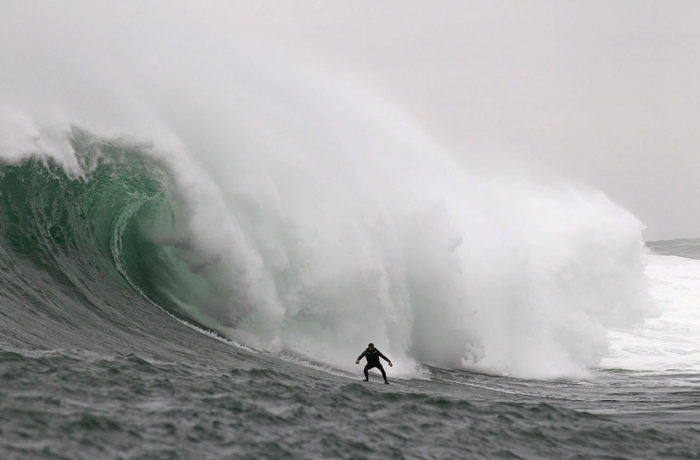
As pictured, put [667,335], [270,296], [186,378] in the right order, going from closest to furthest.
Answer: [186,378], [270,296], [667,335]

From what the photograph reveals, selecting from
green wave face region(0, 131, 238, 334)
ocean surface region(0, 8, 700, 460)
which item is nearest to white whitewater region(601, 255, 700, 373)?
ocean surface region(0, 8, 700, 460)

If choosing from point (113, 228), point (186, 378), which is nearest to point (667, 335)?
point (113, 228)

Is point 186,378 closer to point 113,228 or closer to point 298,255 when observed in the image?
point 113,228

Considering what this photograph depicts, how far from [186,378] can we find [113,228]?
26.8 feet

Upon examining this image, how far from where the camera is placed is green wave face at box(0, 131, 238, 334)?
660 inches

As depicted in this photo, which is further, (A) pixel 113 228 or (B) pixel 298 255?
(B) pixel 298 255

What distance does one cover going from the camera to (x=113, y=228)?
1920cm

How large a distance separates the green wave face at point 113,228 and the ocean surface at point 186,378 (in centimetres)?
4

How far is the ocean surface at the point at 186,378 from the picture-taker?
9344 millimetres

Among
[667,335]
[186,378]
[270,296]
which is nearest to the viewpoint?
[186,378]

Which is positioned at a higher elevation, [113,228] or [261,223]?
[261,223]

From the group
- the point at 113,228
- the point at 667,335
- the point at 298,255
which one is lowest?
the point at 113,228

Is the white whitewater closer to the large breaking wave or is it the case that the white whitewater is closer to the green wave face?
the large breaking wave

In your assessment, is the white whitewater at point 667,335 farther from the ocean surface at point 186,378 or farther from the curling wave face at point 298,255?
the curling wave face at point 298,255
